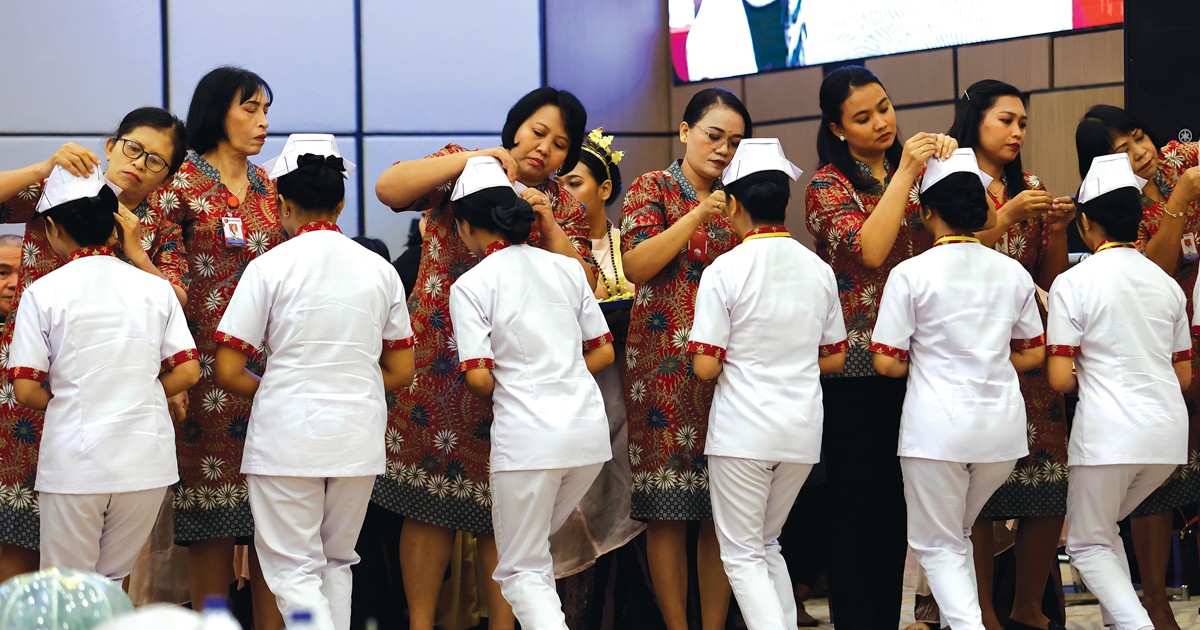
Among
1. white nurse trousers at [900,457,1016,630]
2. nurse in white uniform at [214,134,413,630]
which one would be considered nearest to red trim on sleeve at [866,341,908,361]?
white nurse trousers at [900,457,1016,630]

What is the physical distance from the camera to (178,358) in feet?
9.43

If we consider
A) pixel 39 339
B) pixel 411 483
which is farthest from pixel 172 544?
pixel 39 339

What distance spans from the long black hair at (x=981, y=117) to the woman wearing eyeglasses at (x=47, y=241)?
2.25 m

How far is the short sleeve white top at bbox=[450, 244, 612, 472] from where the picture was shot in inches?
117

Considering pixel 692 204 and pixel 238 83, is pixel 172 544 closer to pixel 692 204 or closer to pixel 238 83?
pixel 238 83

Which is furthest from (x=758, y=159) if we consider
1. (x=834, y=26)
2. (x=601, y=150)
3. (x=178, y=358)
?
(x=834, y=26)

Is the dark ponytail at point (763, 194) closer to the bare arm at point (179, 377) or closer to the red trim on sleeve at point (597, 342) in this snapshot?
the red trim on sleeve at point (597, 342)

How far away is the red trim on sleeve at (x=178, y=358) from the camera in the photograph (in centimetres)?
287

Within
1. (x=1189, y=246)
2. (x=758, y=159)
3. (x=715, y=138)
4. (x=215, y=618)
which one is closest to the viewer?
(x=215, y=618)

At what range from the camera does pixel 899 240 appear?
365cm

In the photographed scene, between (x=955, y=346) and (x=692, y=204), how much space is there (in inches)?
33.2

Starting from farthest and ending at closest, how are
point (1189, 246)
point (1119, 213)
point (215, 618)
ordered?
point (1189, 246), point (1119, 213), point (215, 618)

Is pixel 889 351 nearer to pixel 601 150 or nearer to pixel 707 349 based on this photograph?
pixel 707 349

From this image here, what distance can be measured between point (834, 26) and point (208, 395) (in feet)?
15.2
